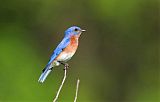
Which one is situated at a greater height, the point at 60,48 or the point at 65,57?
the point at 60,48

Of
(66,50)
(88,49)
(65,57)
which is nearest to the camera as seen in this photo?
(65,57)

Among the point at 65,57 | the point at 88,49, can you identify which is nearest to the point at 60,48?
the point at 65,57

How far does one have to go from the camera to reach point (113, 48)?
21.7 meters

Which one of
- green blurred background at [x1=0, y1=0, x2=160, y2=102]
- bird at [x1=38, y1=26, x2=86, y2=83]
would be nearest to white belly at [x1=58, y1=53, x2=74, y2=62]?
bird at [x1=38, y1=26, x2=86, y2=83]

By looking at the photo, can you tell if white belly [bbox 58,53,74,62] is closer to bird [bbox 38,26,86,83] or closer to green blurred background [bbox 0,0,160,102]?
bird [bbox 38,26,86,83]

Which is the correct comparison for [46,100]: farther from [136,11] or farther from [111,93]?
[136,11]

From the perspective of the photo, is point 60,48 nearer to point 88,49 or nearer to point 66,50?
point 66,50

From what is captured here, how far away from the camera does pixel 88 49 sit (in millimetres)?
20938

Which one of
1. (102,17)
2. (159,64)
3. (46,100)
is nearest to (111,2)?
(102,17)

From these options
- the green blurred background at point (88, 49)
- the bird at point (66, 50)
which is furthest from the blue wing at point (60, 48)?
the green blurred background at point (88, 49)

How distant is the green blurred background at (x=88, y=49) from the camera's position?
68.1 ft

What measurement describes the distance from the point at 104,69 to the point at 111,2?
234 cm

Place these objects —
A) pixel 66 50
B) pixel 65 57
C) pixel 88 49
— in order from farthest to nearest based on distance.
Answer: pixel 88 49
pixel 66 50
pixel 65 57

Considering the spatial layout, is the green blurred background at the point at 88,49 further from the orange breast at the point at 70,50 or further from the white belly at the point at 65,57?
the white belly at the point at 65,57
